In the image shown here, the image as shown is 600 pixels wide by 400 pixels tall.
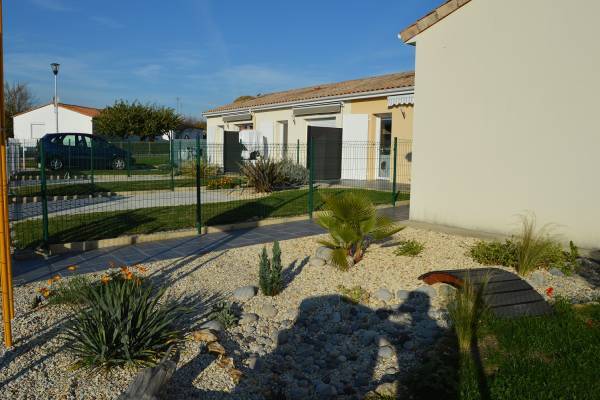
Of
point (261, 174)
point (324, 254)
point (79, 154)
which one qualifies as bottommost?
point (324, 254)

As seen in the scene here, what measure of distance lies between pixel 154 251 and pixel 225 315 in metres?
3.13

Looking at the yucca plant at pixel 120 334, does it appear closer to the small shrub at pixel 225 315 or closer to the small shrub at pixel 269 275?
the small shrub at pixel 225 315

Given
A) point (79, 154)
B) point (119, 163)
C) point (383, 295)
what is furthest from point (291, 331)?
point (119, 163)

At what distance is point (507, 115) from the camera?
7.77 m

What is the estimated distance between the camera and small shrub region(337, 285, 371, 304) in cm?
538

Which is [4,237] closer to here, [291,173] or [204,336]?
[204,336]

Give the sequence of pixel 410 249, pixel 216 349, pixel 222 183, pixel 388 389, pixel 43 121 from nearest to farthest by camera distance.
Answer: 1. pixel 388 389
2. pixel 216 349
3. pixel 410 249
4. pixel 222 183
5. pixel 43 121

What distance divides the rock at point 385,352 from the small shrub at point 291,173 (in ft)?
35.1

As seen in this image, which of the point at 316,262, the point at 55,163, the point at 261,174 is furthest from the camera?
the point at 55,163

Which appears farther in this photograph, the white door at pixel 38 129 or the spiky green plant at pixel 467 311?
the white door at pixel 38 129

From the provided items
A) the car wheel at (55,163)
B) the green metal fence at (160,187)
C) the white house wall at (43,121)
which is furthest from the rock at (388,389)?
the white house wall at (43,121)

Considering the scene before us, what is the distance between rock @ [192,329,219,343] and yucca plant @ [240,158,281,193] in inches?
399

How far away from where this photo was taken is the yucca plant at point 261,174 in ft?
46.8

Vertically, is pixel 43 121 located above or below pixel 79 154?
above
